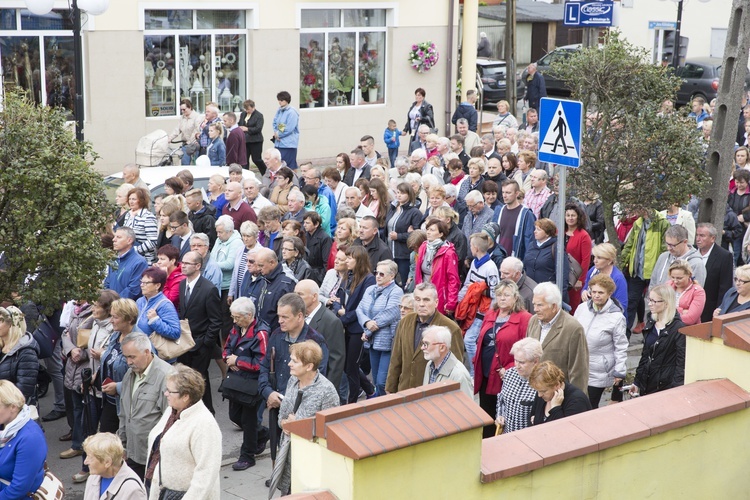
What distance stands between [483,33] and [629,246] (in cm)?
3095

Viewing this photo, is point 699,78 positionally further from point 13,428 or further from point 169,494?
point 13,428

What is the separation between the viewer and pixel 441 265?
10680mm

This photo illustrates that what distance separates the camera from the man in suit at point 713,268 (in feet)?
35.7

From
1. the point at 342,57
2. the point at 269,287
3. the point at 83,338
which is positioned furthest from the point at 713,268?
the point at 342,57

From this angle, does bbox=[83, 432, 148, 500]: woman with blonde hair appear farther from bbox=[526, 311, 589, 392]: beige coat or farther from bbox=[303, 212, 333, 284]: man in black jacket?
bbox=[303, 212, 333, 284]: man in black jacket

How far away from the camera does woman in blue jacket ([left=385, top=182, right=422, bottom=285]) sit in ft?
41.6

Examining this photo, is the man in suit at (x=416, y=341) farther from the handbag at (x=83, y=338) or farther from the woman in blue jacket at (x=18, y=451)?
the woman in blue jacket at (x=18, y=451)

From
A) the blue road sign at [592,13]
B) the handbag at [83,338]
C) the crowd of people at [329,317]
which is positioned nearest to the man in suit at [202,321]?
the crowd of people at [329,317]

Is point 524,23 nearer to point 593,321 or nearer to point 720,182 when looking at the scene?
point 720,182

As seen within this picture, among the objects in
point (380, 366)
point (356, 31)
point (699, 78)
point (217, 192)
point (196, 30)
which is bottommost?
point (380, 366)

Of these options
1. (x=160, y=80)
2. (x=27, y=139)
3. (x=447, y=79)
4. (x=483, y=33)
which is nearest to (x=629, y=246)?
(x=27, y=139)

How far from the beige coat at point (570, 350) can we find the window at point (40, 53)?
14.1 m

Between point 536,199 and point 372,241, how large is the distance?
2740 mm

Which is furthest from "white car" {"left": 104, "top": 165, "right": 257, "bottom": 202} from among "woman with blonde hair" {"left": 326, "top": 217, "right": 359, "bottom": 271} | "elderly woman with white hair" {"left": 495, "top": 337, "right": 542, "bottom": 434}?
"elderly woman with white hair" {"left": 495, "top": 337, "right": 542, "bottom": 434}
